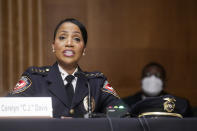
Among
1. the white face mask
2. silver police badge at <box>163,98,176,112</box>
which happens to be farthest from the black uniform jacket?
the white face mask

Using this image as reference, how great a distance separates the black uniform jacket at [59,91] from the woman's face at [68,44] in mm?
106

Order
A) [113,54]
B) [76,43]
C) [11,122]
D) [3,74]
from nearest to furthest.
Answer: [11,122]
[76,43]
[3,74]
[113,54]

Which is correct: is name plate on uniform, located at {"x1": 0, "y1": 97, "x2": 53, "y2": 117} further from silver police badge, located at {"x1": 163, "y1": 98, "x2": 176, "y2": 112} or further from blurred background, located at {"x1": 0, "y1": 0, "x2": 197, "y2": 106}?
blurred background, located at {"x1": 0, "y1": 0, "x2": 197, "y2": 106}

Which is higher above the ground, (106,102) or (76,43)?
(76,43)

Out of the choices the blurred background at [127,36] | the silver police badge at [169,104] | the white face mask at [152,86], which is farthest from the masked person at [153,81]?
the silver police badge at [169,104]

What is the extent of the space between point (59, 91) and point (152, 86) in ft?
5.90

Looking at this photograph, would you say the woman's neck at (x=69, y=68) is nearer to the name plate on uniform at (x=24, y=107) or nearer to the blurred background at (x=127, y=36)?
the name plate on uniform at (x=24, y=107)

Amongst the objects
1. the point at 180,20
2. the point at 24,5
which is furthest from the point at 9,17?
the point at 180,20

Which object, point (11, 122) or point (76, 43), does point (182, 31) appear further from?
point (11, 122)

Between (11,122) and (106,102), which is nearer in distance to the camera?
(11,122)

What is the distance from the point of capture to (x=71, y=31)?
2178 millimetres

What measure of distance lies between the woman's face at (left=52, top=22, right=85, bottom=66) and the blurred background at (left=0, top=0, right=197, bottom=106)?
6.19 feet

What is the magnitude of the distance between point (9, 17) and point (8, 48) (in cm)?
36

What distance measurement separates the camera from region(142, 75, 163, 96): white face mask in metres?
3.65
